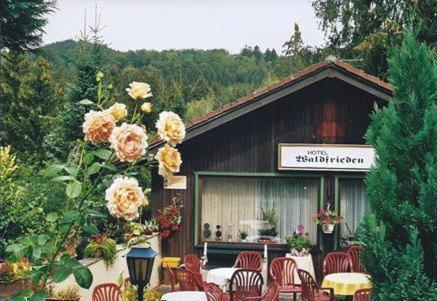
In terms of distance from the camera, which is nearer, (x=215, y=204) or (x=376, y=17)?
(x=215, y=204)

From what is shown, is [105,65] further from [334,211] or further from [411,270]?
[411,270]

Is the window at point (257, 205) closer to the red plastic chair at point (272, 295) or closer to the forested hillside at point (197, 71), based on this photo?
the red plastic chair at point (272, 295)

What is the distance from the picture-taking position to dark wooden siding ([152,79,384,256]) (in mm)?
14688

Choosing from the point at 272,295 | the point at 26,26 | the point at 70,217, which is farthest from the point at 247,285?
the point at 26,26

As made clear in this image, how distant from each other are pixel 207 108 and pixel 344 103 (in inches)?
1362

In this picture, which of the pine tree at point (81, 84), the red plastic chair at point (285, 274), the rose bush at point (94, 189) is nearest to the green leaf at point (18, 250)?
the rose bush at point (94, 189)

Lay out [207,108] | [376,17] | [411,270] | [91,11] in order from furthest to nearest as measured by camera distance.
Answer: [207,108] → [376,17] → [91,11] → [411,270]

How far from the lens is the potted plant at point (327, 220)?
47.3ft

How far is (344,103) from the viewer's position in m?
14.7

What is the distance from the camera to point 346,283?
11.5 metres

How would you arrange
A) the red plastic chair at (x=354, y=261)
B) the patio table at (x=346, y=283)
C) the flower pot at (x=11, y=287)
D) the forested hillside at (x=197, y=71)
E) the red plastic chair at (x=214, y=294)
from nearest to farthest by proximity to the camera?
1. the flower pot at (x=11, y=287)
2. the red plastic chair at (x=214, y=294)
3. the patio table at (x=346, y=283)
4. the red plastic chair at (x=354, y=261)
5. the forested hillside at (x=197, y=71)

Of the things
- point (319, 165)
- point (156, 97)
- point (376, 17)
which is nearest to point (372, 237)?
point (319, 165)

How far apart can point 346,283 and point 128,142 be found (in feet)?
28.4

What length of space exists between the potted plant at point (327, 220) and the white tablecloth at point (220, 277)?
9.08 feet
